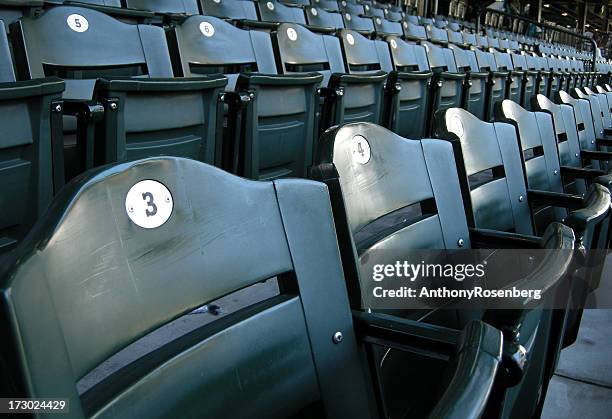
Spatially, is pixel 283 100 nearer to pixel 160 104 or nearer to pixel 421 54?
pixel 160 104

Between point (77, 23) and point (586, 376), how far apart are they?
164 centimetres

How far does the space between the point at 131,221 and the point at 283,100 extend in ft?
4.44

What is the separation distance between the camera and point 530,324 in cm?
66

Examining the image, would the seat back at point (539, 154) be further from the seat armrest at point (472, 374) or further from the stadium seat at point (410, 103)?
the seat armrest at point (472, 374)

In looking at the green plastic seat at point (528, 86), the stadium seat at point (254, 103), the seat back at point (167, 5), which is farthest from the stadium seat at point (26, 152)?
the green plastic seat at point (528, 86)

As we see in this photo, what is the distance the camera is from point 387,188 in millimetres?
984

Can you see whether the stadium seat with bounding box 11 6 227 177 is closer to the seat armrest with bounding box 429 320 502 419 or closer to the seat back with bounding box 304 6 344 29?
the seat armrest with bounding box 429 320 502 419

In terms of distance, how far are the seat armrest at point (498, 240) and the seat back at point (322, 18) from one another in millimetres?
3206

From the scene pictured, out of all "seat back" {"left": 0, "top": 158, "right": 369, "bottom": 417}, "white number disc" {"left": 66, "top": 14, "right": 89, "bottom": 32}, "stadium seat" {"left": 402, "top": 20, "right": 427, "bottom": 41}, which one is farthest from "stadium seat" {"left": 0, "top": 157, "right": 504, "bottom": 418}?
"stadium seat" {"left": 402, "top": 20, "right": 427, "bottom": 41}

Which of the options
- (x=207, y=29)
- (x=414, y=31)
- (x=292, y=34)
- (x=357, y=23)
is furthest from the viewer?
(x=414, y=31)

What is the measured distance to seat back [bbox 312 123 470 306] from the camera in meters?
0.90

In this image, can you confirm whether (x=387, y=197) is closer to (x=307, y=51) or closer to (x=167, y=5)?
(x=307, y=51)

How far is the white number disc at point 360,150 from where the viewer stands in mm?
952

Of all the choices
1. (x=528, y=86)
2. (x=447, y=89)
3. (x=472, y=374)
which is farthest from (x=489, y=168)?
(x=528, y=86)
